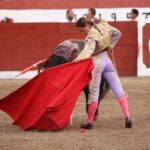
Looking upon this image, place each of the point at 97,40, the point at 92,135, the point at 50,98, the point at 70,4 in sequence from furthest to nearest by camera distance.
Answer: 1. the point at 70,4
2. the point at 50,98
3. the point at 97,40
4. the point at 92,135

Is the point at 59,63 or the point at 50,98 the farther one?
the point at 59,63

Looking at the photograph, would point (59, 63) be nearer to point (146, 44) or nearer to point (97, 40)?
point (97, 40)

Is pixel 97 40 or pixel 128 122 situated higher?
pixel 97 40

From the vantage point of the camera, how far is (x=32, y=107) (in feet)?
19.7

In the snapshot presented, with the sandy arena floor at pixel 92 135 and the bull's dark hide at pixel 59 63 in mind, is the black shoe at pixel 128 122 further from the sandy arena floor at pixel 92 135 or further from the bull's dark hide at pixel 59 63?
→ the bull's dark hide at pixel 59 63

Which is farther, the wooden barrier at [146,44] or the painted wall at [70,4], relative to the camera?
the painted wall at [70,4]

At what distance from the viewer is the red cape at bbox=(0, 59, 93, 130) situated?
5.84m

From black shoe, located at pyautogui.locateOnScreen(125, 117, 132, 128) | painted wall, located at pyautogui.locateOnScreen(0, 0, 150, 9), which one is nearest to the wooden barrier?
painted wall, located at pyautogui.locateOnScreen(0, 0, 150, 9)

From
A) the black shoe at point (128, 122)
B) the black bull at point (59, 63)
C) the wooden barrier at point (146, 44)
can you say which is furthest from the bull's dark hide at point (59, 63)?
the wooden barrier at point (146, 44)

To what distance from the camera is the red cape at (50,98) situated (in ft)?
19.1

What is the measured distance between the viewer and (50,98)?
5.91 m

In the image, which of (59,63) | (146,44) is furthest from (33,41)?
(59,63)

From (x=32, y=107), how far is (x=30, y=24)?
6.52m

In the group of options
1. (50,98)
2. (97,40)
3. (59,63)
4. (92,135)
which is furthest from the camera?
(59,63)
